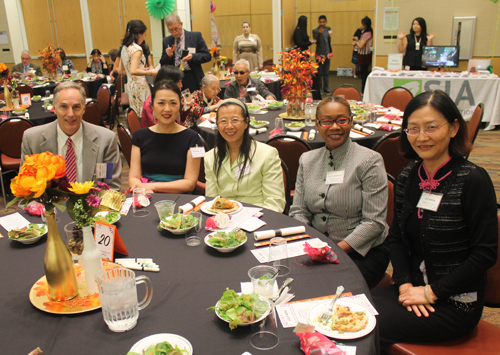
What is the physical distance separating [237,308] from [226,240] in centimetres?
50

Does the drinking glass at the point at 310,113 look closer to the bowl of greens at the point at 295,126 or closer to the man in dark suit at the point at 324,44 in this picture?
the bowl of greens at the point at 295,126

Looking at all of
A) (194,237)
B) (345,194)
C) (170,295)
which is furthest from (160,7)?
(170,295)

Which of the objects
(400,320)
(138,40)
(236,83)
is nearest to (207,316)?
(400,320)

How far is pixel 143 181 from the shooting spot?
9.45 ft

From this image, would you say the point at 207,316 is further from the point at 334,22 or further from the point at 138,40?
the point at 334,22

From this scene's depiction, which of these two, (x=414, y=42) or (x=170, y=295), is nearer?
(x=170, y=295)

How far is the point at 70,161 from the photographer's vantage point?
271 centimetres

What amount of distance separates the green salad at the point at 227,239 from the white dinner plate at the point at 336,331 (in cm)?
50

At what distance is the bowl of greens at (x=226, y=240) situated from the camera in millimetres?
1704

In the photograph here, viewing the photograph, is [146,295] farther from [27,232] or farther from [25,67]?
[25,67]

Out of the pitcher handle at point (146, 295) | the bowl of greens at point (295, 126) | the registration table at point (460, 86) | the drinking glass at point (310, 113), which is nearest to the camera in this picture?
the pitcher handle at point (146, 295)

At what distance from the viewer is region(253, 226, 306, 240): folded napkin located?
182cm

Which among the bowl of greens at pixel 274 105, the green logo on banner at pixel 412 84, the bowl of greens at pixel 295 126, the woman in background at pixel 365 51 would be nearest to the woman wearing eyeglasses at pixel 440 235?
the bowl of greens at pixel 295 126

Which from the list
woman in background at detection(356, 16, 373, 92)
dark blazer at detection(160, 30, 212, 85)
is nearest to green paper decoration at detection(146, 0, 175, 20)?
dark blazer at detection(160, 30, 212, 85)
